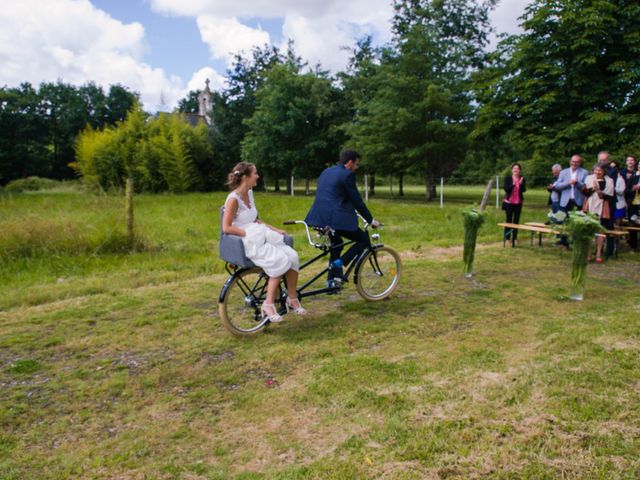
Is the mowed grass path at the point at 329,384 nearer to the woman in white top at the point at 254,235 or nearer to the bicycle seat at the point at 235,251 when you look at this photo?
the woman in white top at the point at 254,235

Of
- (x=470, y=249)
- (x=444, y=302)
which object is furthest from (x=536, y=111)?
(x=444, y=302)

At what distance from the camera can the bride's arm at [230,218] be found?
464cm

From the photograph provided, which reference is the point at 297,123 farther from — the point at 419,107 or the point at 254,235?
the point at 254,235

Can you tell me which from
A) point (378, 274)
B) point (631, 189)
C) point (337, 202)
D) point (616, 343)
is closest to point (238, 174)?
point (337, 202)

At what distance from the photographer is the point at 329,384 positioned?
3.75m

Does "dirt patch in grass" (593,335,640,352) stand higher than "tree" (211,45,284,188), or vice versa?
"tree" (211,45,284,188)

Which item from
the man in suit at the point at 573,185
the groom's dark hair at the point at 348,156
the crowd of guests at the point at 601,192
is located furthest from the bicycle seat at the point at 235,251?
the man in suit at the point at 573,185

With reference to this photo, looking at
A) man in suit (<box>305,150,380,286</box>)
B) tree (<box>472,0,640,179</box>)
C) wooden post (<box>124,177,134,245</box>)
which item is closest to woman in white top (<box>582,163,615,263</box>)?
man in suit (<box>305,150,380,286</box>)

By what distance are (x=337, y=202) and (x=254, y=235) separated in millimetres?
1132

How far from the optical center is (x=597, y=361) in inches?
158

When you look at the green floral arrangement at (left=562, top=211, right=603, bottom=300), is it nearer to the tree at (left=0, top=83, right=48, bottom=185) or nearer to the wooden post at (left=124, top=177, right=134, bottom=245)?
the wooden post at (left=124, top=177, right=134, bottom=245)

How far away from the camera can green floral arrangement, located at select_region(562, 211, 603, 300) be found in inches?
235

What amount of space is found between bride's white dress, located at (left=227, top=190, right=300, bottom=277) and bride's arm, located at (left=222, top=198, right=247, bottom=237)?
41mm

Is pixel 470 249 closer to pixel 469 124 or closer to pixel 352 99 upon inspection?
pixel 469 124
